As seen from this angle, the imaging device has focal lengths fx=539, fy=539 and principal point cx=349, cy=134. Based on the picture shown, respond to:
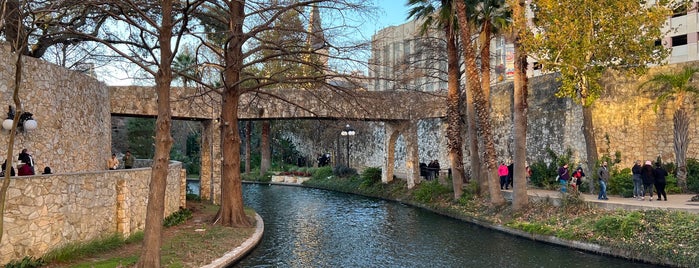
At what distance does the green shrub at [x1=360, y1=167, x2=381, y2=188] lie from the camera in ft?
97.2

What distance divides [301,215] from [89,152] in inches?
304

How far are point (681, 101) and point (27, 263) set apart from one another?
19417 mm

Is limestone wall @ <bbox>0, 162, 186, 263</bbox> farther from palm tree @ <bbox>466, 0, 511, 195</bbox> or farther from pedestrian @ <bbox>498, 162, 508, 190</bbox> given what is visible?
pedestrian @ <bbox>498, 162, 508, 190</bbox>

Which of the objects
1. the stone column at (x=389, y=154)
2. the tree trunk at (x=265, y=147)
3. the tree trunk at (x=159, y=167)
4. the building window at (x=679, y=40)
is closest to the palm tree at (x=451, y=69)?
the stone column at (x=389, y=154)

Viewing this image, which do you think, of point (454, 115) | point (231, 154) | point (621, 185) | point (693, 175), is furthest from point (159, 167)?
point (693, 175)

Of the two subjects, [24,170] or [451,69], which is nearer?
[24,170]

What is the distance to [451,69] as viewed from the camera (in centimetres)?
2030

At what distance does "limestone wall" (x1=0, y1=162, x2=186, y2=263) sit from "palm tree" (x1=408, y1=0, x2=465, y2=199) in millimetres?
11757

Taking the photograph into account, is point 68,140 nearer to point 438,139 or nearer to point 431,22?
point 431,22

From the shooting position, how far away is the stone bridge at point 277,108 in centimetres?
1722

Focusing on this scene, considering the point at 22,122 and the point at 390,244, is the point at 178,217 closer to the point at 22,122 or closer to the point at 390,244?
the point at 22,122

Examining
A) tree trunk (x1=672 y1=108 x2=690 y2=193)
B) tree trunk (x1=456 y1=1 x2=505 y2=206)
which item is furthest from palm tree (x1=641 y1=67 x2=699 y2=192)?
tree trunk (x1=456 y1=1 x2=505 y2=206)

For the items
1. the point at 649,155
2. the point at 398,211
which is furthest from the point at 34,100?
the point at 649,155

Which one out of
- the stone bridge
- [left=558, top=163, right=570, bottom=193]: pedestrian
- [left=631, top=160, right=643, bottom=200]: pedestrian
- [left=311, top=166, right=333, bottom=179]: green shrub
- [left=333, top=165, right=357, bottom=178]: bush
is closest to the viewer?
[left=631, top=160, right=643, bottom=200]: pedestrian
